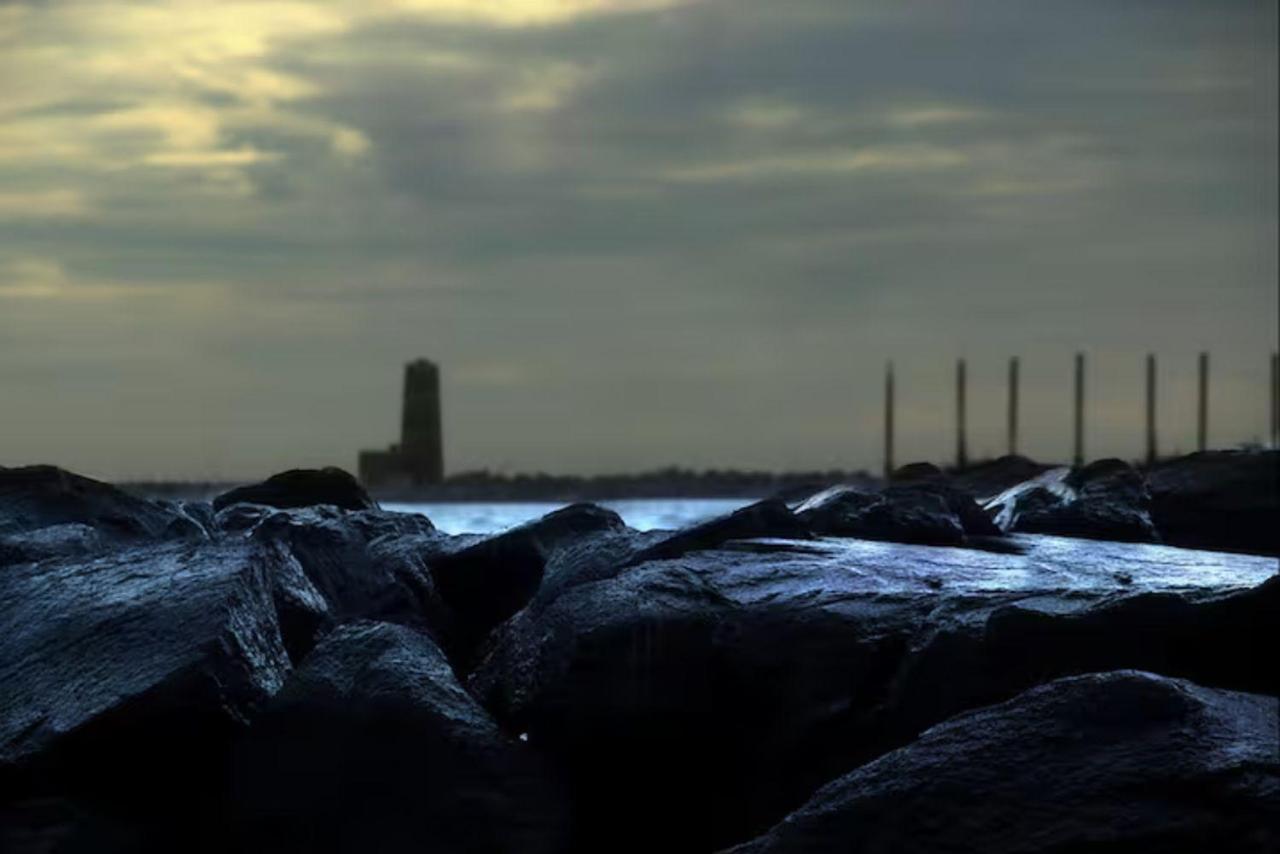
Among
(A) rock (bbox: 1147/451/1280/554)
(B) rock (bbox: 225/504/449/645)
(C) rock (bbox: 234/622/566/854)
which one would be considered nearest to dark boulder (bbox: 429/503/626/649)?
(B) rock (bbox: 225/504/449/645)

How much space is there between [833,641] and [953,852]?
53.7 inches

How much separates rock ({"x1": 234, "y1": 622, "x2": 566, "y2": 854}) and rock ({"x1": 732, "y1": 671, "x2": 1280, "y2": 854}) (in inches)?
36.4

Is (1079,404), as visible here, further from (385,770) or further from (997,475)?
(385,770)

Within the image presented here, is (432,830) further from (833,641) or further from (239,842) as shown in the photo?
(833,641)

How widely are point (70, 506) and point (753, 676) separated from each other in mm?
3914

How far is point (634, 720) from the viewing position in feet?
18.1

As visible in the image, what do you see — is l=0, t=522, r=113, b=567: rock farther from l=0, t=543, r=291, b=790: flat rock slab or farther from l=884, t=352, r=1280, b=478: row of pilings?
l=884, t=352, r=1280, b=478: row of pilings

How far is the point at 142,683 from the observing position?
5.28 m

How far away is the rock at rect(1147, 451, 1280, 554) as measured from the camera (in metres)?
8.50

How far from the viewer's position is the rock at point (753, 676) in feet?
17.6

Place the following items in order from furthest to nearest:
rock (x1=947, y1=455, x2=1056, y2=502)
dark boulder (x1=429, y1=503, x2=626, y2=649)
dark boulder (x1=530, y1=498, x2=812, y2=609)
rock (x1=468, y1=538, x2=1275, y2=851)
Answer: rock (x1=947, y1=455, x2=1056, y2=502) < dark boulder (x1=429, y1=503, x2=626, y2=649) < dark boulder (x1=530, y1=498, x2=812, y2=609) < rock (x1=468, y1=538, x2=1275, y2=851)

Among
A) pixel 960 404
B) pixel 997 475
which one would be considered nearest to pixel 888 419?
pixel 960 404

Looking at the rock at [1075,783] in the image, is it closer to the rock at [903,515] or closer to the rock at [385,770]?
the rock at [385,770]

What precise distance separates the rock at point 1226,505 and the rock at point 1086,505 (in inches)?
6.7
